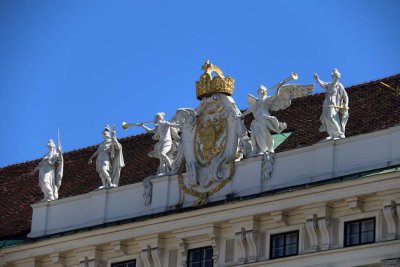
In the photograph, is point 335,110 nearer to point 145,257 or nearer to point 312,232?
point 312,232

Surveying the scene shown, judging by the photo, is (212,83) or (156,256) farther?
(212,83)

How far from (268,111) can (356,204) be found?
141 inches

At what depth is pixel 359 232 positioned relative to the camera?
40.5 m

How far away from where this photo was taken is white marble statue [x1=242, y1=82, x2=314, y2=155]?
4266cm

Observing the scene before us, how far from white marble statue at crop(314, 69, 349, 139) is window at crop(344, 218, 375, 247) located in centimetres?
188

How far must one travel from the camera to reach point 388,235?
39875 millimetres

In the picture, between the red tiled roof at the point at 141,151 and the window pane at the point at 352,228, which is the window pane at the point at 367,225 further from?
the red tiled roof at the point at 141,151

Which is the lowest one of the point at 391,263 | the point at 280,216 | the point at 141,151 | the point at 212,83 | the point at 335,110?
the point at 391,263

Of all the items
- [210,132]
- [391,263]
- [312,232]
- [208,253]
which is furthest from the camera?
[210,132]

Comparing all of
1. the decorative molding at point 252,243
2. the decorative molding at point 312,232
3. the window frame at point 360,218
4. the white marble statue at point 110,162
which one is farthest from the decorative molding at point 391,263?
the white marble statue at point 110,162

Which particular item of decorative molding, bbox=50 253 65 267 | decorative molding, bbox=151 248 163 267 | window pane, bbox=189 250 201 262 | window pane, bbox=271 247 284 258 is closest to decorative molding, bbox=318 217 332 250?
window pane, bbox=271 247 284 258

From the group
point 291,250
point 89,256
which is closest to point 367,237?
point 291,250

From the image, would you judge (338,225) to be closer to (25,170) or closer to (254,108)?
(254,108)

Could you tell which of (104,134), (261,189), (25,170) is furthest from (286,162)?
(25,170)
